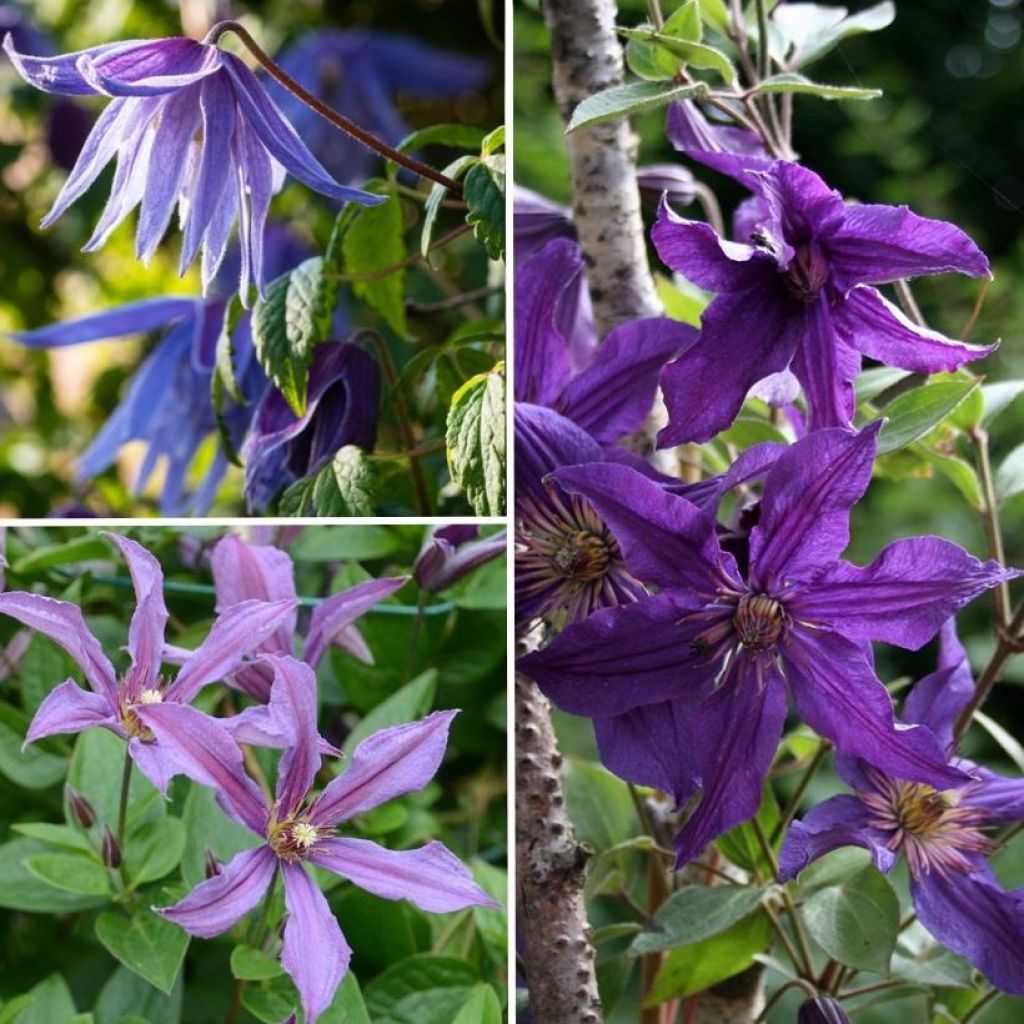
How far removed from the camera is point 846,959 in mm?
490

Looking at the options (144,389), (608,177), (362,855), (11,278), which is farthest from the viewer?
(11,278)

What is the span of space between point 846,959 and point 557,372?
0.71ft

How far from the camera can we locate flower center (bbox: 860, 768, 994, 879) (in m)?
0.50

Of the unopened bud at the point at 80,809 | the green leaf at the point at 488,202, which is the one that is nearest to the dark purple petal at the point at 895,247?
the green leaf at the point at 488,202

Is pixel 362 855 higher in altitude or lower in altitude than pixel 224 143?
lower

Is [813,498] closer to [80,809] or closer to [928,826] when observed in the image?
[928,826]

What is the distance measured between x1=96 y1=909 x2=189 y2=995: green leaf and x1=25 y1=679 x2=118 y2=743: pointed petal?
85 millimetres

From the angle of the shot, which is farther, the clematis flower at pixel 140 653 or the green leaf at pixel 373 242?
the green leaf at pixel 373 242

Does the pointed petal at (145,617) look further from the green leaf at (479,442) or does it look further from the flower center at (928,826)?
the flower center at (928,826)

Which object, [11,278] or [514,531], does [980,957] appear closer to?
[514,531]

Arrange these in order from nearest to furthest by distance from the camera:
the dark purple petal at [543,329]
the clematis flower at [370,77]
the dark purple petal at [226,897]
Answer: the dark purple petal at [226,897] → the dark purple petal at [543,329] → the clematis flower at [370,77]

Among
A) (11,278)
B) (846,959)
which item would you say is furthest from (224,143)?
(11,278)

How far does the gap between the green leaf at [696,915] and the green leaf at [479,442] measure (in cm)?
15

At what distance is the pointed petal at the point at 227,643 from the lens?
1.47 ft
